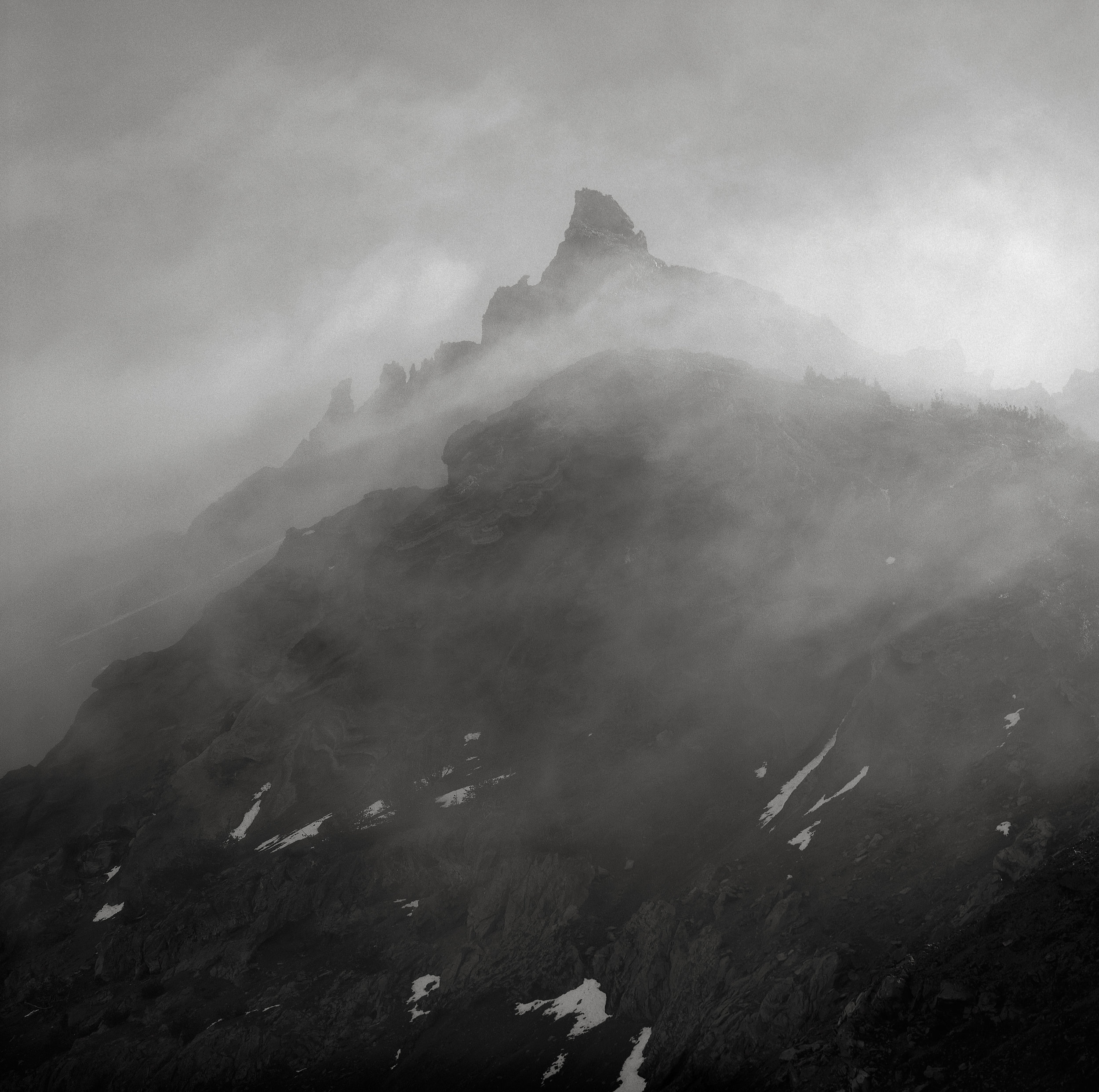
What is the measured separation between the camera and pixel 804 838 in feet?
203

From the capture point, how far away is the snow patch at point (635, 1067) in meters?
48.4

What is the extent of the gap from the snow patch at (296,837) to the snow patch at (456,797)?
1201cm

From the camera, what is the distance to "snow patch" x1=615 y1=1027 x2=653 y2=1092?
159ft

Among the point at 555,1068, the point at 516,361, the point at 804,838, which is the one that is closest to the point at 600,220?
the point at 516,361

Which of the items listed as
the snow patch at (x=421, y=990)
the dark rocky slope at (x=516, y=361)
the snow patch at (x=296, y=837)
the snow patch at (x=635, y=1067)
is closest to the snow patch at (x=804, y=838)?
the snow patch at (x=635, y=1067)

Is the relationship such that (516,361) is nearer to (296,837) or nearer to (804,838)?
(296,837)

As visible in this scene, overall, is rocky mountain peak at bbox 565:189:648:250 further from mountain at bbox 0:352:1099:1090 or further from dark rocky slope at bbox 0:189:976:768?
mountain at bbox 0:352:1099:1090

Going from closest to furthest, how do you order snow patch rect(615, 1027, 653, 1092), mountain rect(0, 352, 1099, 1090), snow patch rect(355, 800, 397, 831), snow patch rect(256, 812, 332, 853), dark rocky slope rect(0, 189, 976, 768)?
1. mountain rect(0, 352, 1099, 1090)
2. snow patch rect(615, 1027, 653, 1092)
3. snow patch rect(355, 800, 397, 831)
4. snow patch rect(256, 812, 332, 853)
5. dark rocky slope rect(0, 189, 976, 768)

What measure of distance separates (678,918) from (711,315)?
129 meters

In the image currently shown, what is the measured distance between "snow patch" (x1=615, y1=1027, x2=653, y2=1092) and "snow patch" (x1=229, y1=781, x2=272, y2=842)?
49.2m

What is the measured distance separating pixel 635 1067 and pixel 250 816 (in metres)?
51.9

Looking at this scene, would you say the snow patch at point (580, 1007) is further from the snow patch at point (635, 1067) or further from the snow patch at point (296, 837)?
the snow patch at point (296, 837)

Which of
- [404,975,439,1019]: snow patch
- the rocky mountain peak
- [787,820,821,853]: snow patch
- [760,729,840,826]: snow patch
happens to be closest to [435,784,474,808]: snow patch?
[404,975,439,1019]: snow patch

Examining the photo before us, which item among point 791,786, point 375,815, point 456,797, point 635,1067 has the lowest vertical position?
point 635,1067
